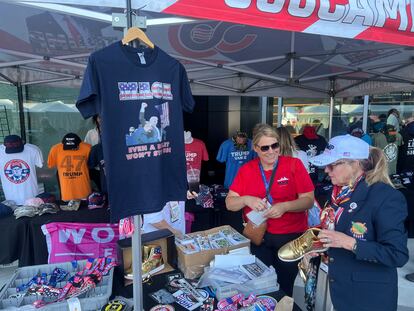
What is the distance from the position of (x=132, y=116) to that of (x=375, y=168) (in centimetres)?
116

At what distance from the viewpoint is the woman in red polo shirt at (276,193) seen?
6.68ft

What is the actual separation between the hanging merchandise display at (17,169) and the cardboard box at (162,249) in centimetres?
230

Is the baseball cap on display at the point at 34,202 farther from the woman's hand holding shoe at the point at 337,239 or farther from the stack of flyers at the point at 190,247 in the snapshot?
the woman's hand holding shoe at the point at 337,239

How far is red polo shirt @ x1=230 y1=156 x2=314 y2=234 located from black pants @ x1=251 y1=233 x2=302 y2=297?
39mm

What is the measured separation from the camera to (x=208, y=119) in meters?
6.86

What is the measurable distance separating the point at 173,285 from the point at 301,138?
11.7ft

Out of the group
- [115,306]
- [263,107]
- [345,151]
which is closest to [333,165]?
[345,151]

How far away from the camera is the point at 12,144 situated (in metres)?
3.34

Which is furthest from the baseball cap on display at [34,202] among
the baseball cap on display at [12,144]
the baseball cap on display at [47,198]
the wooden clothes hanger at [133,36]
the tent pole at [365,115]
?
the tent pole at [365,115]

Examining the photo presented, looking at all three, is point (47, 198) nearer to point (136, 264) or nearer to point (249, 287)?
point (136, 264)

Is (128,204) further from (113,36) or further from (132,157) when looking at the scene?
(113,36)

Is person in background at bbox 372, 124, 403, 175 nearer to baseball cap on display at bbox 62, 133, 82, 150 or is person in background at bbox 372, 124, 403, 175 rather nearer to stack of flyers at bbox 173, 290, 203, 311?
baseball cap on display at bbox 62, 133, 82, 150

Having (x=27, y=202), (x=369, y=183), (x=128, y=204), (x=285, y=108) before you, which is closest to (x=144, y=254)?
(x=128, y=204)

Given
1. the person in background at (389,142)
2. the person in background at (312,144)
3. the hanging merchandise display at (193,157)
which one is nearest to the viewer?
the hanging merchandise display at (193,157)
